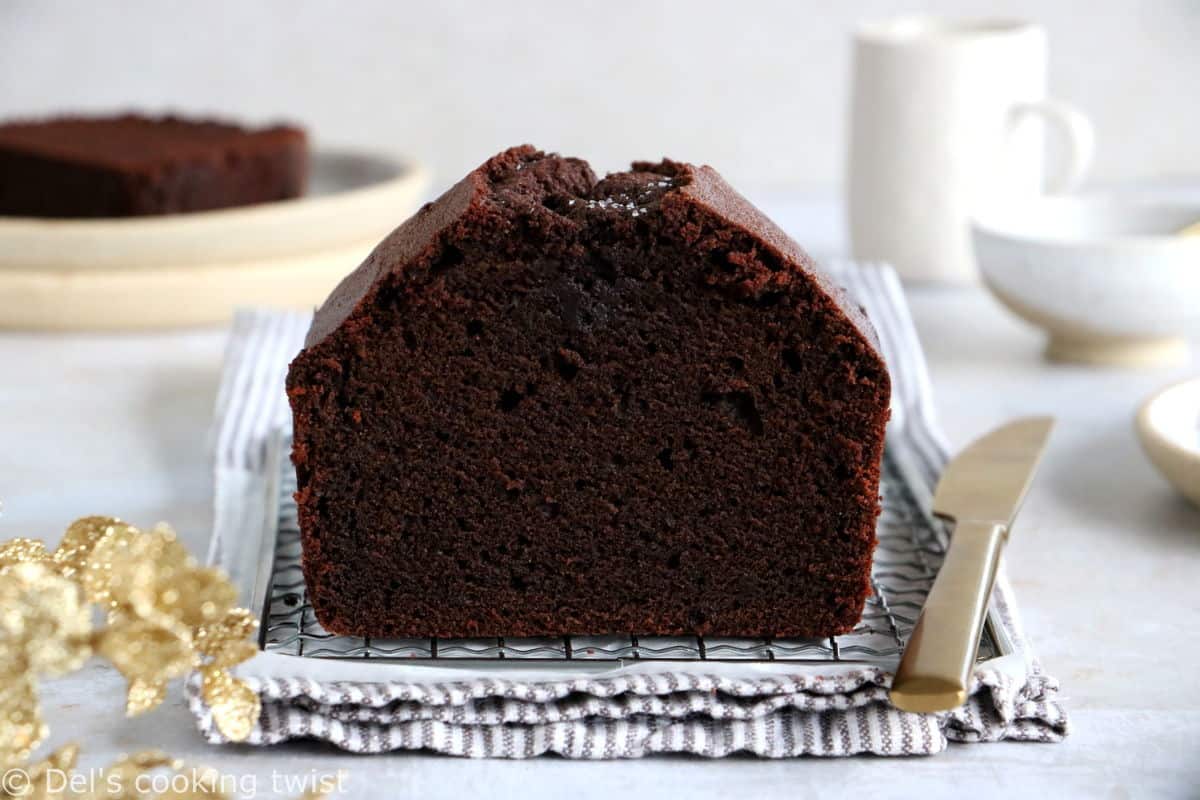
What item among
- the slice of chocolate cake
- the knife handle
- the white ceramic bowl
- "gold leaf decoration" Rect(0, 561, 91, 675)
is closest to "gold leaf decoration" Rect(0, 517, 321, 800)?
"gold leaf decoration" Rect(0, 561, 91, 675)

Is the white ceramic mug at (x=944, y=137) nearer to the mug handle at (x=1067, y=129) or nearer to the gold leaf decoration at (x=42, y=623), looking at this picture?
the mug handle at (x=1067, y=129)

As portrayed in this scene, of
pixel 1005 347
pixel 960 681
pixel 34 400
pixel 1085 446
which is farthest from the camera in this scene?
pixel 1005 347

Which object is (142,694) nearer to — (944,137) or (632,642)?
(632,642)

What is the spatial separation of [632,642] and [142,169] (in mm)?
1406

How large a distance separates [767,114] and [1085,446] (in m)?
1.60

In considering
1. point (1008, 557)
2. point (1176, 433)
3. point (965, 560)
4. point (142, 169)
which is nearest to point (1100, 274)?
point (1176, 433)

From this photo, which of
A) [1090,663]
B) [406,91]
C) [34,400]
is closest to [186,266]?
[34,400]

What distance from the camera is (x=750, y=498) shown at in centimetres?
106

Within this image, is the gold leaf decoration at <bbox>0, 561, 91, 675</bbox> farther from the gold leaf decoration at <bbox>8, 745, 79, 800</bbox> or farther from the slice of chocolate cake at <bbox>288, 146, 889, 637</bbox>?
the slice of chocolate cake at <bbox>288, 146, 889, 637</bbox>

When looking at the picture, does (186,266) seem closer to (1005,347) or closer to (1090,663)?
(1005,347)

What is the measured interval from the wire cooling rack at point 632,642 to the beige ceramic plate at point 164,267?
0.89 m

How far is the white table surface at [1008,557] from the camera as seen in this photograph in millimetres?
918

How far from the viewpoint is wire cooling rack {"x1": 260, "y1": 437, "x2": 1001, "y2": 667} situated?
1.03 meters

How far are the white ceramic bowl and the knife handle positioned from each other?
680 mm
